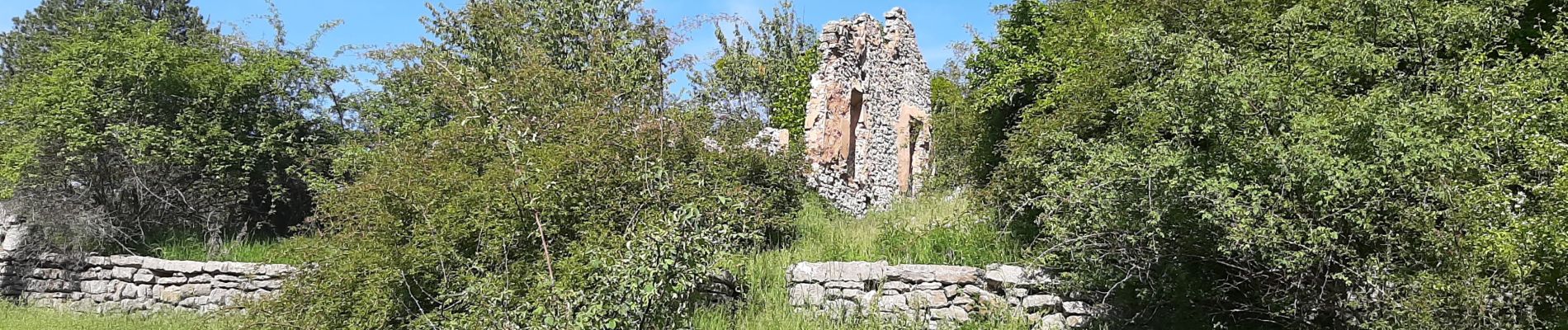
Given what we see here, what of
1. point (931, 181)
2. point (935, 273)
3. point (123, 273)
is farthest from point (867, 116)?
point (123, 273)

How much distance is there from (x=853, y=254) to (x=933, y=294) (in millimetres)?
1267

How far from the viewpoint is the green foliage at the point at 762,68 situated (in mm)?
22406

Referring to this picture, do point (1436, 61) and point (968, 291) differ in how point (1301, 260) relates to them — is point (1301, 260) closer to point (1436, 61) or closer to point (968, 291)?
point (1436, 61)

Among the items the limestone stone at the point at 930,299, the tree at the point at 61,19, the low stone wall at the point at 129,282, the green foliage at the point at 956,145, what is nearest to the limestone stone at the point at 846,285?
the limestone stone at the point at 930,299

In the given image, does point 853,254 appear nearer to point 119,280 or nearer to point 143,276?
point 143,276

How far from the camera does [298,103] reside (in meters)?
13.5

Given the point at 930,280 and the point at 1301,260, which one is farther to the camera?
the point at 930,280

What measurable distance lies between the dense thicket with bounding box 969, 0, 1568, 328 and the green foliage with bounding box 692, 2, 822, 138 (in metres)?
15.0

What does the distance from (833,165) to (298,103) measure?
727cm

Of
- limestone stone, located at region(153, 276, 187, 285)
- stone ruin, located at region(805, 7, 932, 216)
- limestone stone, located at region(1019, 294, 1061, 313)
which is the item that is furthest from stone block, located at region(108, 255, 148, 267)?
limestone stone, located at region(1019, 294, 1061, 313)

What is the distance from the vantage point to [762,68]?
23.3 meters

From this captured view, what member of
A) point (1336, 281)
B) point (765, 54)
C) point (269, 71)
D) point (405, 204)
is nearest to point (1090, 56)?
point (1336, 281)

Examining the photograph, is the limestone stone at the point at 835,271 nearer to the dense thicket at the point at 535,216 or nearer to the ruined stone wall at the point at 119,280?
the dense thicket at the point at 535,216

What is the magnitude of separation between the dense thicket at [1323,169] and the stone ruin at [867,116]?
5238 millimetres
